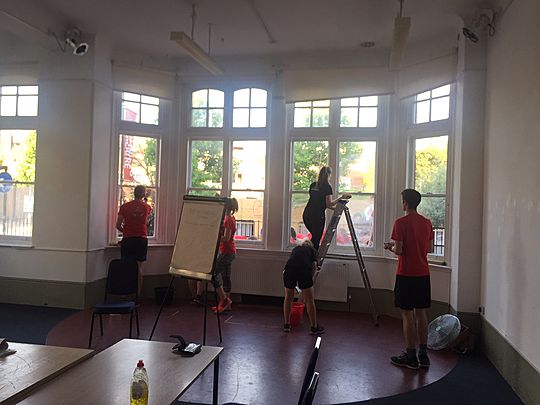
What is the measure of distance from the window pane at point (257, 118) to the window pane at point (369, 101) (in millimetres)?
1503

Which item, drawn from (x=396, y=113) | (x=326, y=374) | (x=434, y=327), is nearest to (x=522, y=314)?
(x=434, y=327)

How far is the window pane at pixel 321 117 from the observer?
21.8ft

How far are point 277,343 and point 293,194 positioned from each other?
257 centimetres

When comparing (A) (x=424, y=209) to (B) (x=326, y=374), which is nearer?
(B) (x=326, y=374)

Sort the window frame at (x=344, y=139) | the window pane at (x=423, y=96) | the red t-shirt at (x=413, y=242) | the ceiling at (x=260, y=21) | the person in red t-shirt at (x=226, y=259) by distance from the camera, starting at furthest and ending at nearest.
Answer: the window frame at (x=344, y=139), the person in red t-shirt at (x=226, y=259), the window pane at (x=423, y=96), the ceiling at (x=260, y=21), the red t-shirt at (x=413, y=242)

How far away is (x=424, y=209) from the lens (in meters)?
5.88

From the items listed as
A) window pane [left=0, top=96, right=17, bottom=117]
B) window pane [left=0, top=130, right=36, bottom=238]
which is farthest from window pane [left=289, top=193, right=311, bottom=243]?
window pane [left=0, top=96, right=17, bottom=117]

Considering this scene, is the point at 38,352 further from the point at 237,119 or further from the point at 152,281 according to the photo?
the point at 237,119

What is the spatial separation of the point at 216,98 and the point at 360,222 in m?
3.00

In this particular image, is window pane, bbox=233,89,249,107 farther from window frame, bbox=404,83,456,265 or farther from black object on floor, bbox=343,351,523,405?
black object on floor, bbox=343,351,523,405

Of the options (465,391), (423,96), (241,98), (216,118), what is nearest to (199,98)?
(216,118)

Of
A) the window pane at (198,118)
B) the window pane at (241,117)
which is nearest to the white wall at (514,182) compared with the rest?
the window pane at (241,117)

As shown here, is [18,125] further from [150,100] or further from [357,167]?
[357,167]

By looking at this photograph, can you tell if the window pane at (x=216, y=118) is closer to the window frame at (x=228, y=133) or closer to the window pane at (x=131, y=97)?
the window frame at (x=228, y=133)
